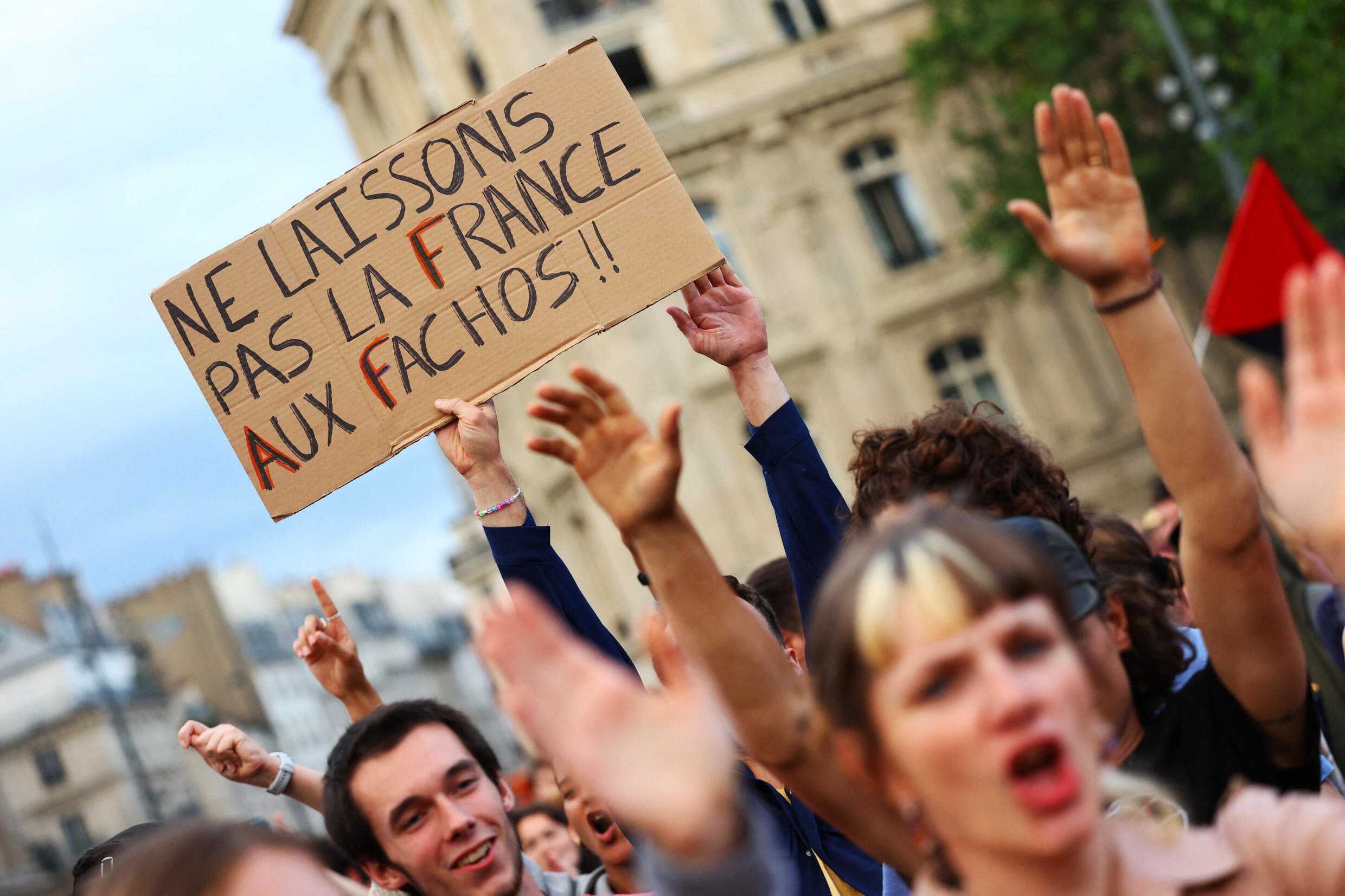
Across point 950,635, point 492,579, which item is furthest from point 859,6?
point 950,635

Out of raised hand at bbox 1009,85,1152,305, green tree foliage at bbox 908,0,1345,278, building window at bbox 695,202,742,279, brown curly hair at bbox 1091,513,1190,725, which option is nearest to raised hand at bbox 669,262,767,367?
brown curly hair at bbox 1091,513,1190,725

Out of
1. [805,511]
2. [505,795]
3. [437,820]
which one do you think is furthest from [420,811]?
[805,511]

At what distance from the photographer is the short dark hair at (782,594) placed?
12.7ft

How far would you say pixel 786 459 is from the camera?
2.95 meters

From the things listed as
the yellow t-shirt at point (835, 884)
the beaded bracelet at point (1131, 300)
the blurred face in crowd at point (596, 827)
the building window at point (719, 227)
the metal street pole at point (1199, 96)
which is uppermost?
the building window at point (719, 227)

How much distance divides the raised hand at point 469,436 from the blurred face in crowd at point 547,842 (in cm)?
302

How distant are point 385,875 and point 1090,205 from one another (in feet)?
7.80

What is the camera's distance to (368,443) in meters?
3.48

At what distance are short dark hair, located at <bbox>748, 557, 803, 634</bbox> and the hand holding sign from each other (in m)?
1.14

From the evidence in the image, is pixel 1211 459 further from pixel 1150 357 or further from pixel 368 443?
pixel 368 443

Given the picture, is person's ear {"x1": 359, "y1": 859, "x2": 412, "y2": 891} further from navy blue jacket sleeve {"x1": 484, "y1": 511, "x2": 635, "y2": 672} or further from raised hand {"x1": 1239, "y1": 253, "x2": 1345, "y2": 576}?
raised hand {"x1": 1239, "y1": 253, "x2": 1345, "y2": 576}

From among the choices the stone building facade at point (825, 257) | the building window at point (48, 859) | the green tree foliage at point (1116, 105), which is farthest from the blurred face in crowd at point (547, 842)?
the building window at point (48, 859)

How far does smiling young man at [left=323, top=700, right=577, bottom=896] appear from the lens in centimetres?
333

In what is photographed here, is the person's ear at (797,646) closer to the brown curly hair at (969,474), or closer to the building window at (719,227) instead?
the brown curly hair at (969,474)
